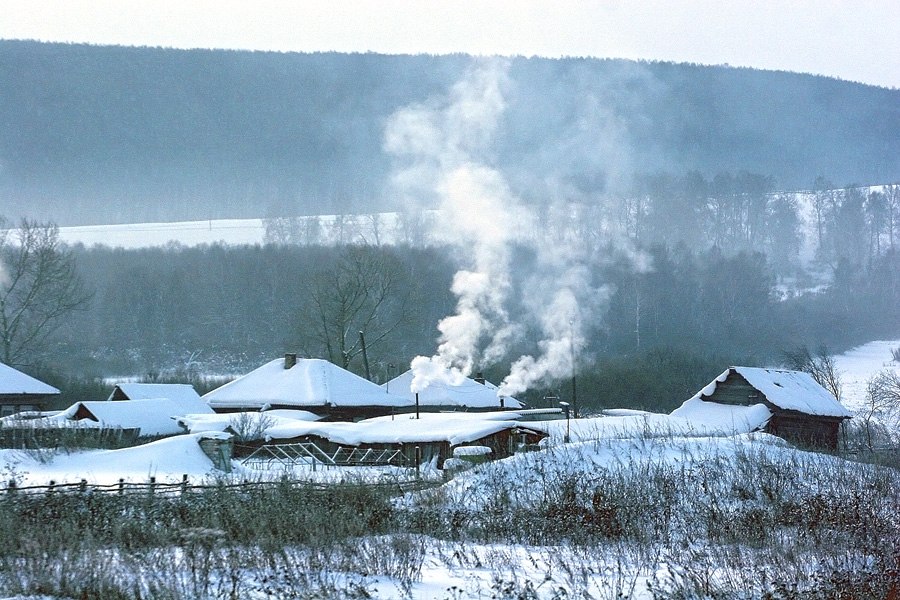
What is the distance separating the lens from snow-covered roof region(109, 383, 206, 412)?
5138 cm

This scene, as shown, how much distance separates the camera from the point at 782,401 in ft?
150

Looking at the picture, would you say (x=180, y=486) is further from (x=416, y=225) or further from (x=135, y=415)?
(x=416, y=225)

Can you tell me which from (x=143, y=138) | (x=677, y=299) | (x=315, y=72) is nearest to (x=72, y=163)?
(x=143, y=138)

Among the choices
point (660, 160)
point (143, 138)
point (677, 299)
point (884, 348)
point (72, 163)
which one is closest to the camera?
point (884, 348)

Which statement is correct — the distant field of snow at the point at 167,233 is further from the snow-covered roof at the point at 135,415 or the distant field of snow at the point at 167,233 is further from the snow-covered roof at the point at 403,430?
the snow-covered roof at the point at 403,430

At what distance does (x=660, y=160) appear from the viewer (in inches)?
7165

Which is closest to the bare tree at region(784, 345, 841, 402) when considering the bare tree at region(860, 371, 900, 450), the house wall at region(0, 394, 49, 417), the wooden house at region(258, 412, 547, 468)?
the bare tree at region(860, 371, 900, 450)

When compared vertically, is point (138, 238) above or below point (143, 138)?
below

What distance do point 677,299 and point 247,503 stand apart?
272 ft

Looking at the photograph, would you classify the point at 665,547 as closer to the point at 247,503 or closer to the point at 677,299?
the point at 247,503

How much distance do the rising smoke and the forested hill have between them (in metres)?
50.2

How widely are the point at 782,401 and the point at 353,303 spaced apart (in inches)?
1404

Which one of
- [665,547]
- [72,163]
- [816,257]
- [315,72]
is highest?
[315,72]

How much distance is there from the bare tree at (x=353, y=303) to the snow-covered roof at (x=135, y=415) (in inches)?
783
